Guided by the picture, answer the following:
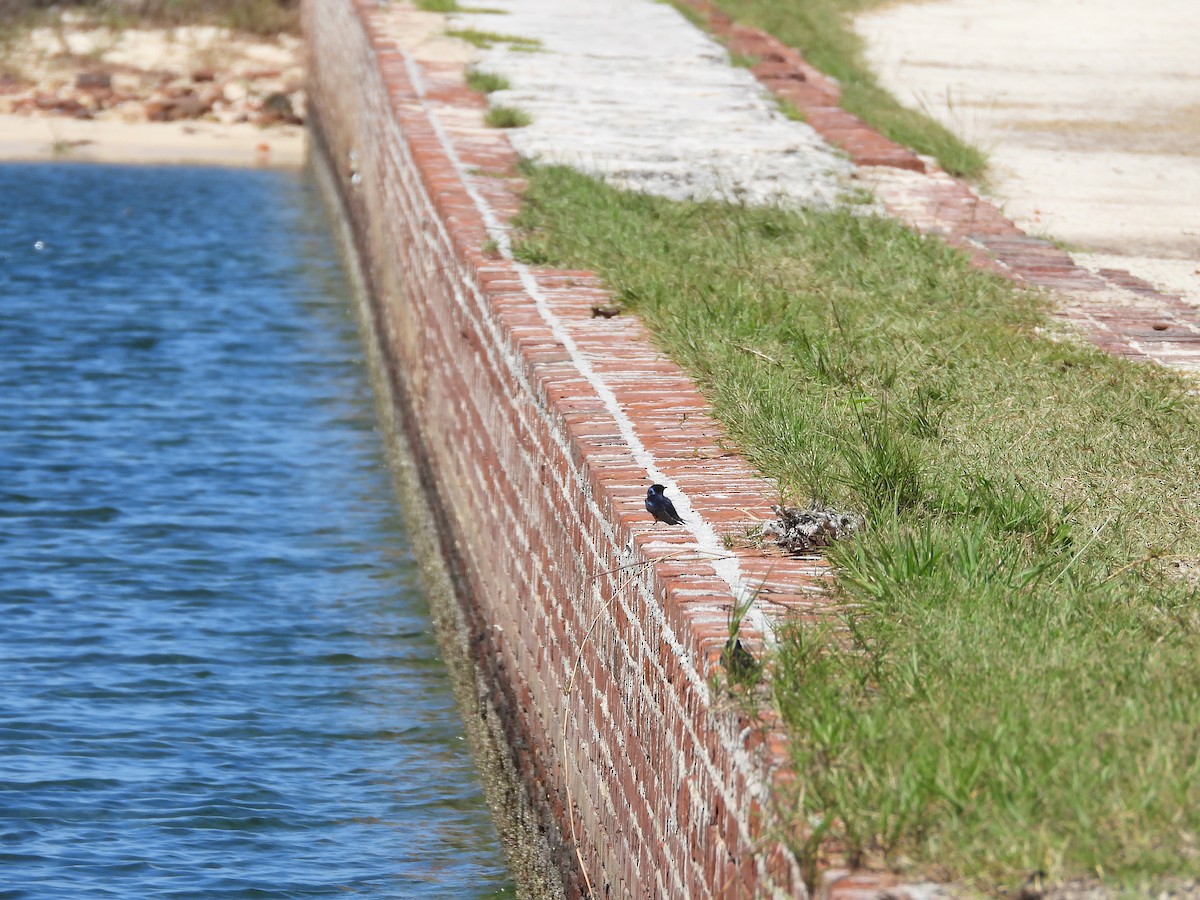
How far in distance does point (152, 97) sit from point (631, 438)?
51.5 ft

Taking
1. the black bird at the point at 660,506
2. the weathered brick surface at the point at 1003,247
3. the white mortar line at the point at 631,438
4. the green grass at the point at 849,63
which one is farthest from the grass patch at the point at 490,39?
the black bird at the point at 660,506

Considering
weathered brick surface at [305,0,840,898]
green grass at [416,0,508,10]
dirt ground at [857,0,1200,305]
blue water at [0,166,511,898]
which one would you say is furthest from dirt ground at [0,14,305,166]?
weathered brick surface at [305,0,840,898]

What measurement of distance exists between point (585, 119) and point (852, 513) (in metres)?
5.46

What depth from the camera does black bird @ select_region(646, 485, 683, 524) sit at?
3.96m

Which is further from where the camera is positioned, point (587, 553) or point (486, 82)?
point (486, 82)

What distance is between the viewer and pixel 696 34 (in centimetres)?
1182

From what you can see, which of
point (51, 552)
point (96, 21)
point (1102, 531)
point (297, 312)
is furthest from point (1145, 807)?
point (96, 21)

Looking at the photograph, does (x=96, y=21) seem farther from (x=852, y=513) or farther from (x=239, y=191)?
(x=852, y=513)

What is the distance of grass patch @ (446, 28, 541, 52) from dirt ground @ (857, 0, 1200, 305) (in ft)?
7.34

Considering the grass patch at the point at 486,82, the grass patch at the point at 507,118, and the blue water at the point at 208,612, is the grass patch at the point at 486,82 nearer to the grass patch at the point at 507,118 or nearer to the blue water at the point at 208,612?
the grass patch at the point at 507,118

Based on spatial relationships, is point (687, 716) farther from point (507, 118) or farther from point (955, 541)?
point (507, 118)

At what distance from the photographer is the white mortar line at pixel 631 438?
364 cm

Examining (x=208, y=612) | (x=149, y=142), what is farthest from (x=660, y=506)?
(x=149, y=142)

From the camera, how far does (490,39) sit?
36.7 ft
